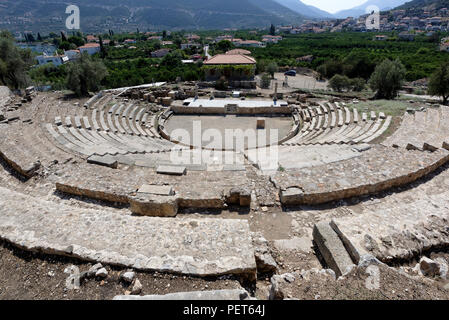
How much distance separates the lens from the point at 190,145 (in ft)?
57.8

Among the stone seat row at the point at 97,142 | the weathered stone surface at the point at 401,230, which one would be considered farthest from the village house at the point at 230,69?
the weathered stone surface at the point at 401,230

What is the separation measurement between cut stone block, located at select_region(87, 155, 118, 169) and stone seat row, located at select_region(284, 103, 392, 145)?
11.1 metres

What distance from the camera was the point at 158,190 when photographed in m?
7.71

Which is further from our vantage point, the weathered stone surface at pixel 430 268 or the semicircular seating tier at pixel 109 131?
the semicircular seating tier at pixel 109 131

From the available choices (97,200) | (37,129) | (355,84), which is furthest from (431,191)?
(355,84)

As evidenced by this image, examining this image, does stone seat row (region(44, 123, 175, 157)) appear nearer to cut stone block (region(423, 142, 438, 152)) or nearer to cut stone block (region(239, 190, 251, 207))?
cut stone block (region(239, 190, 251, 207))

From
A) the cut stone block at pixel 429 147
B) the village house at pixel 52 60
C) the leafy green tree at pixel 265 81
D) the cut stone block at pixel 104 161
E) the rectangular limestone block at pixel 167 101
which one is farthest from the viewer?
the village house at pixel 52 60

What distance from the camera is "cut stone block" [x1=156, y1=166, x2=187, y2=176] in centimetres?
918

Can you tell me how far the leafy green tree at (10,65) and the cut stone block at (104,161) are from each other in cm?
2436

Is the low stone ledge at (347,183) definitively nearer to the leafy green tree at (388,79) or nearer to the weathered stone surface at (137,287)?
the weathered stone surface at (137,287)

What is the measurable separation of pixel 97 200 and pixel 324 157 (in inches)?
364

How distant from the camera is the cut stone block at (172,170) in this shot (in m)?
9.18

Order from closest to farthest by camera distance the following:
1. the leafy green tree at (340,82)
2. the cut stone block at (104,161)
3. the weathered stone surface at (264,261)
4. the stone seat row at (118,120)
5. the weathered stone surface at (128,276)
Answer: the weathered stone surface at (128,276) → the weathered stone surface at (264,261) → the cut stone block at (104,161) → the stone seat row at (118,120) → the leafy green tree at (340,82)

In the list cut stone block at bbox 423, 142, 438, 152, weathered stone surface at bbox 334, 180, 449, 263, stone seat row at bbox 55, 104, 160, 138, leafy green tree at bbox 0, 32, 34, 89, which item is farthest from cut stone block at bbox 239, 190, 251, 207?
leafy green tree at bbox 0, 32, 34, 89
